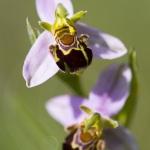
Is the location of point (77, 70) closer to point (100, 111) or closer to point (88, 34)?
point (88, 34)

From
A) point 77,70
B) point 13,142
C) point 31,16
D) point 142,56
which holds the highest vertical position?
point 77,70

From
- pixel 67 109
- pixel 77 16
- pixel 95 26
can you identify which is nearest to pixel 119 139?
pixel 67 109

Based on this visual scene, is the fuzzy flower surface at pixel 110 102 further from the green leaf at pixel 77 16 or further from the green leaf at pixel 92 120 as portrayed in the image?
the green leaf at pixel 77 16

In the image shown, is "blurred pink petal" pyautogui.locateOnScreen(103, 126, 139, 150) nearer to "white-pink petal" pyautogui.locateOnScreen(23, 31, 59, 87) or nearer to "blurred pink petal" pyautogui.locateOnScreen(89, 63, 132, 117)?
"blurred pink petal" pyautogui.locateOnScreen(89, 63, 132, 117)

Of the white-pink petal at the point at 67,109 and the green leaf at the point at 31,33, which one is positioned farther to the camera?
the white-pink petal at the point at 67,109

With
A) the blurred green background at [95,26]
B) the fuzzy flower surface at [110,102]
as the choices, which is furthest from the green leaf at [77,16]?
the blurred green background at [95,26]

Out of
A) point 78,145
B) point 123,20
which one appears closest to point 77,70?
point 78,145
